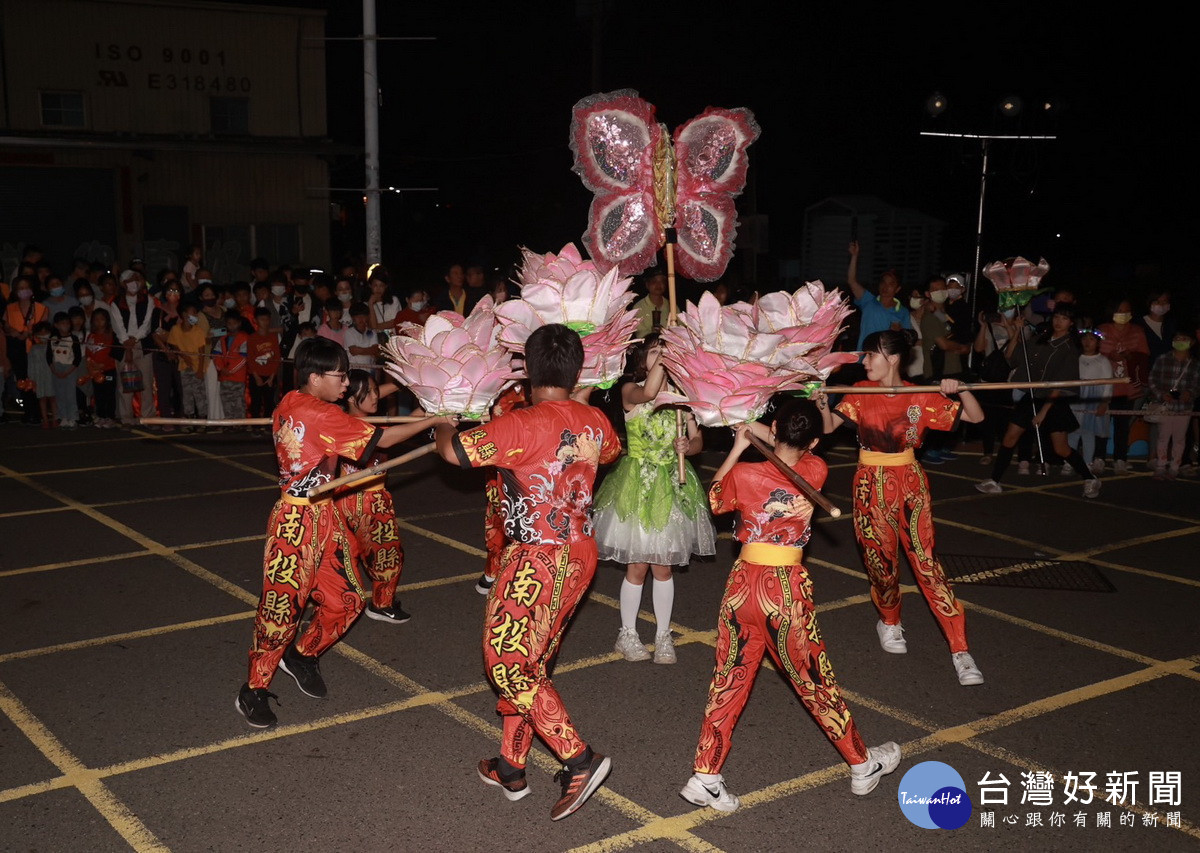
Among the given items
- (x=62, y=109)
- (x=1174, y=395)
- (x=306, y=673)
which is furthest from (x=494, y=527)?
(x=62, y=109)

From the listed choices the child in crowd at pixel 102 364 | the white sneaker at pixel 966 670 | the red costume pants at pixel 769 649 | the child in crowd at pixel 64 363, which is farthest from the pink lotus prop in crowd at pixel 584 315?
the child in crowd at pixel 64 363

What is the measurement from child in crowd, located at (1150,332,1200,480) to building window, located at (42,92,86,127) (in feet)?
73.4

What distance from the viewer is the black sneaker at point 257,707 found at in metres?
5.45

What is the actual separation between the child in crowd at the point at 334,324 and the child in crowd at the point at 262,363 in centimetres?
85

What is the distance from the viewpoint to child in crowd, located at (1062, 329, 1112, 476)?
11.7 m

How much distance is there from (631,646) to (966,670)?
186 cm

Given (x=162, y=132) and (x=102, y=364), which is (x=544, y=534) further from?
(x=162, y=132)

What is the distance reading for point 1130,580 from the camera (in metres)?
8.19

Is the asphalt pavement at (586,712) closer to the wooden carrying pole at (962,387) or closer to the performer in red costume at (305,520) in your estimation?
the performer in red costume at (305,520)

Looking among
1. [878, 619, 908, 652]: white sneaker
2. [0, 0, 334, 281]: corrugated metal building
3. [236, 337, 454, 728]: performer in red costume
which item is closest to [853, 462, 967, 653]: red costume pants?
[878, 619, 908, 652]: white sneaker

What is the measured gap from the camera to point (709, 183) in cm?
595

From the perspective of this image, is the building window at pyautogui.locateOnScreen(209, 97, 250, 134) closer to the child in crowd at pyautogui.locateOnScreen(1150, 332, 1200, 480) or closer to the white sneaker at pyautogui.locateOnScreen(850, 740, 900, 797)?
the child in crowd at pyautogui.locateOnScreen(1150, 332, 1200, 480)

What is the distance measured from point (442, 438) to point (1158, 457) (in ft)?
32.8

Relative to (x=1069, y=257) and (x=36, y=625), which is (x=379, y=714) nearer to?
(x=36, y=625)
